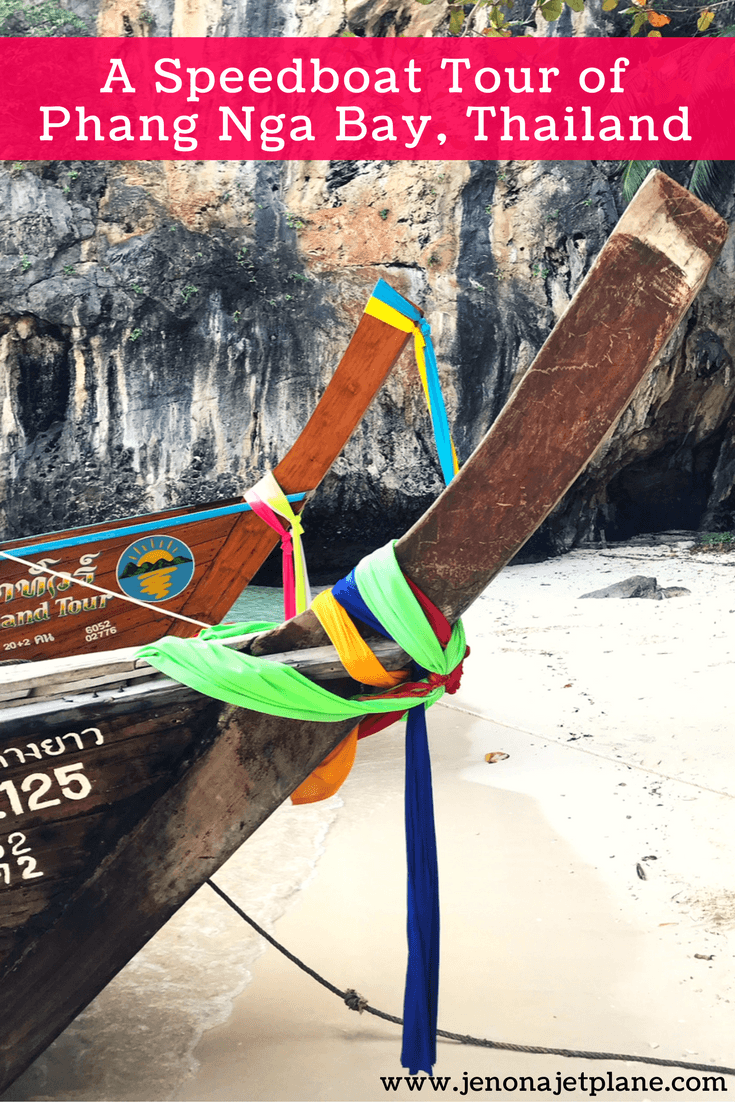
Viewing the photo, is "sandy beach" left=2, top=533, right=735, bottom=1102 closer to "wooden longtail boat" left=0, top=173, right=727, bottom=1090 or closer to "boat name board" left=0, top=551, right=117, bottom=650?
"wooden longtail boat" left=0, top=173, right=727, bottom=1090

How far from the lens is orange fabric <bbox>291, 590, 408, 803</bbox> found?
1681mm

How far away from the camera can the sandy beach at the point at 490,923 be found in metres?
2.21

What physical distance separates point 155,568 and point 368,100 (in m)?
7.07

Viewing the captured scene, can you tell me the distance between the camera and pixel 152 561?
4566 mm

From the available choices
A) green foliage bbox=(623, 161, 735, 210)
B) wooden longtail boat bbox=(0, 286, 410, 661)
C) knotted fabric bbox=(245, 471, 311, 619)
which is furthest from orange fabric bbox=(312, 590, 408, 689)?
green foliage bbox=(623, 161, 735, 210)

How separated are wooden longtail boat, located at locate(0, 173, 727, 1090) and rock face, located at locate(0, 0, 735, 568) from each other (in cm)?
701

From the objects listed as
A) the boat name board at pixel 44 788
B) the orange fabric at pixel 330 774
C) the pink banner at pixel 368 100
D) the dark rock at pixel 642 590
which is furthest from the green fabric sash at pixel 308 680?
the pink banner at pixel 368 100

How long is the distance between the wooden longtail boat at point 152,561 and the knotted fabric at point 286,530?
0.09 meters

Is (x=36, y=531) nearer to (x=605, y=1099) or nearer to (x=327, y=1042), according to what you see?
(x=327, y=1042)

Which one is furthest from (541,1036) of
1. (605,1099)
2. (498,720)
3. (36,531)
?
(36,531)

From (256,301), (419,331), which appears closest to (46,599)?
(419,331)

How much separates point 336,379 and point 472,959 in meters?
2.66

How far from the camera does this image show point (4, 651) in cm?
439

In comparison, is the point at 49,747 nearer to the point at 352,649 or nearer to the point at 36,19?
the point at 352,649
